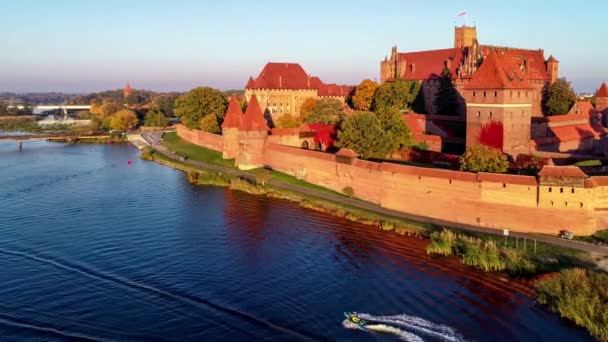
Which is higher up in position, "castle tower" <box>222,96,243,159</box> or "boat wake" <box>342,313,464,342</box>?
"castle tower" <box>222,96,243,159</box>

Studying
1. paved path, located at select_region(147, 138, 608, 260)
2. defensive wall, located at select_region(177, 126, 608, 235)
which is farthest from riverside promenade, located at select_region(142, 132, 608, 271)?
defensive wall, located at select_region(177, 126, 608, 235)

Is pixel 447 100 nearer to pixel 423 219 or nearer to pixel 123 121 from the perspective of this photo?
pixel 423 219

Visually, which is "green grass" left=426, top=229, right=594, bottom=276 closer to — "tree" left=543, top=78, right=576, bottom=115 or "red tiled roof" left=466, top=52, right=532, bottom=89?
"red tiled roof" left=466, top=52, right=532, bottom=89

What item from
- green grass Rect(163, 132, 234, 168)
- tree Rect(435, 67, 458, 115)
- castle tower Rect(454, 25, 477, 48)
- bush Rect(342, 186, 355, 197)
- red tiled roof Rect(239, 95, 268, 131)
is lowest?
bush Rect(342, 186, 355, 197)

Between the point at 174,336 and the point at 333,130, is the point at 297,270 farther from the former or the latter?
the point at 333,130

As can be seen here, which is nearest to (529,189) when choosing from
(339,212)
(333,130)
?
(339,212)

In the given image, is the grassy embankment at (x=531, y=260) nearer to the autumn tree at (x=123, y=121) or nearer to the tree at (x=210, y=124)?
the tree at (x=210, y=124)

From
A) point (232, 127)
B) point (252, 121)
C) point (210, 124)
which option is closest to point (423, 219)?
point (252, 121)
